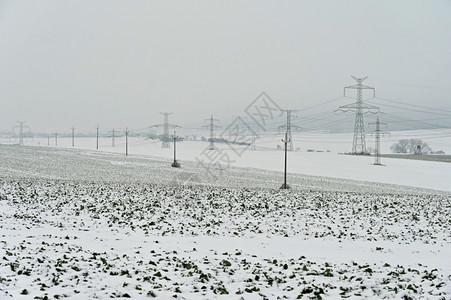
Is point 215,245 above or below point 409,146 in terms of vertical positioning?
below

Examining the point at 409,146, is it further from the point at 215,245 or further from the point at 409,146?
the point at 215,245

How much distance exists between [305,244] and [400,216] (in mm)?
10831

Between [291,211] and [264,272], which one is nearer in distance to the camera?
[264,272]

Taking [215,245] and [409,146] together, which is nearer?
[215,245]

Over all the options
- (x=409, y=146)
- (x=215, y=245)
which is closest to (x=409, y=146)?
(x=409, y=146)

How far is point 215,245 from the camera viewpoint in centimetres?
1828

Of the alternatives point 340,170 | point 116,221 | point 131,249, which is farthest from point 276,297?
point 340,170

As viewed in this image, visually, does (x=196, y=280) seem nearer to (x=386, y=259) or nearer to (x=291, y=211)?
(x=386, y=259)

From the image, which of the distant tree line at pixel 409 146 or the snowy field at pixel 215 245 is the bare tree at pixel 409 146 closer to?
the distant tree line at pixel 409 146

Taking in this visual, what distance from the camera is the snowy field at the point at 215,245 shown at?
36.0 ft

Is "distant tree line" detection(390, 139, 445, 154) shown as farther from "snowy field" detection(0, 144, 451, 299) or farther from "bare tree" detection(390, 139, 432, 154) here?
"snowy field" detection(0, 144, 451, 299)

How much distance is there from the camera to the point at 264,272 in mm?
12906

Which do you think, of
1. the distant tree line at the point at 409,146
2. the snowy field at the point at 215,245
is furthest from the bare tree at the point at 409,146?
the snowy field at the point at 215,245

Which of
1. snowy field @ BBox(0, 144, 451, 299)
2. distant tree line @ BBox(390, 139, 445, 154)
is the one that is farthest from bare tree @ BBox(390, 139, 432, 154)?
snowy field @ BBox(0, 144, 451, 299)
